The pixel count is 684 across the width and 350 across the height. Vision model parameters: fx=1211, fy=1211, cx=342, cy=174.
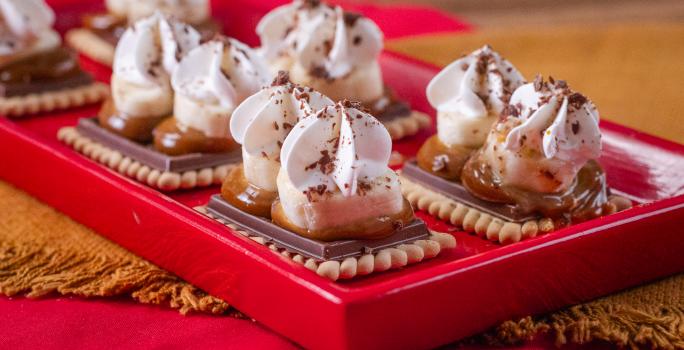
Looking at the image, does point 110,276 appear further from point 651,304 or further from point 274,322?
point 651,304

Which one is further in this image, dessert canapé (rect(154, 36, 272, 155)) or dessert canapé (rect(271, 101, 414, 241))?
dessert canapé (rect(154, 36, 272, 155))

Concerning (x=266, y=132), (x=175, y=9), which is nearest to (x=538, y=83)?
(x=266, y=132)

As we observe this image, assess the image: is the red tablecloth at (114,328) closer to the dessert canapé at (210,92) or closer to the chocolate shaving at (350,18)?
the dessert canapé at (210,92)

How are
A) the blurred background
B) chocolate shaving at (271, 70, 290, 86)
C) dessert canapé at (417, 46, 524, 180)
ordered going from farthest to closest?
the blurred background → dessert canapé at (417, 46, 524, 180) → chocolate shaving at (271, 70, 290, 86)

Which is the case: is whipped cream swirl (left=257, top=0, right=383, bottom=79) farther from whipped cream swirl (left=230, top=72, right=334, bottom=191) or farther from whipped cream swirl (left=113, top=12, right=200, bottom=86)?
whipped cream swirl (left=230, top=72, right=334, bottom=191)

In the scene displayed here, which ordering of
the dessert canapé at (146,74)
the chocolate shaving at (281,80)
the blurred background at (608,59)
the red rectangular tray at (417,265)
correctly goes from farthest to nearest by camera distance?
the blurred background at (608,59) < the dessert canapé at (146,74) < the chocolate shaving at (281,80) < the red rectangular tray at (417,265)

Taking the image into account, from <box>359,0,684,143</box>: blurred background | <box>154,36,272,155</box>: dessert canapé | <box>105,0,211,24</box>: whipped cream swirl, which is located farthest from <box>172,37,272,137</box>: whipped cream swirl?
<box>359,0,684,143</box>: blurred background

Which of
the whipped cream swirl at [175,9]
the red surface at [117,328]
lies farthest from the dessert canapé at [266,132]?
the whipped cream swirl at [175,9]
